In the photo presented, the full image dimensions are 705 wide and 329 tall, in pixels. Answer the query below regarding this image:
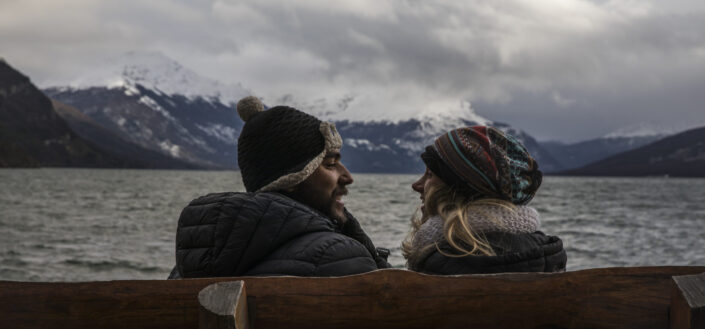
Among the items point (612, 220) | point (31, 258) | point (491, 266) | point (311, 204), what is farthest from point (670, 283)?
point (612, 220)

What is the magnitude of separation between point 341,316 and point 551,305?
0.84m

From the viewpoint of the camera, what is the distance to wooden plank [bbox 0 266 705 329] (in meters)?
2.18

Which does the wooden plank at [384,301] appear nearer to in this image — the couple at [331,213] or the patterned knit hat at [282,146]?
the couple at [331,213]

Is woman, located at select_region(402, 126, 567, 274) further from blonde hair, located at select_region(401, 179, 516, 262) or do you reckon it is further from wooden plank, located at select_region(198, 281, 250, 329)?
wooden plank, located at select_region(198, 281, 250, 329)

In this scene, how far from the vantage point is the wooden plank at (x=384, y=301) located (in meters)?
2.18

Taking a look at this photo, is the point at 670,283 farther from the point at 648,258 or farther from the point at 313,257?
the point at 648,258

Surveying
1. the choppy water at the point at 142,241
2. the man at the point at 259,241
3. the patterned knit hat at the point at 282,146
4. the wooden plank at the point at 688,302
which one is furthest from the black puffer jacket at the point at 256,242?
the choppy water at the point at 142,241

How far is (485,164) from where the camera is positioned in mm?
3402

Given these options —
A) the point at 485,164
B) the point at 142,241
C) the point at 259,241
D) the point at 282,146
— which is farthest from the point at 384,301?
the point at 142,241

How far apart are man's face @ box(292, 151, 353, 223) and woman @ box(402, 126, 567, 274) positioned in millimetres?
551

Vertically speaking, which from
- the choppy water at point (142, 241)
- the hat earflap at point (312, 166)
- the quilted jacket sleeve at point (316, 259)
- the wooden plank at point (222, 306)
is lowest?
the choppy water at point (142, 241)

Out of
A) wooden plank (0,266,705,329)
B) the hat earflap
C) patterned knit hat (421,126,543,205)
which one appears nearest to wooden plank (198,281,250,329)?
wooden plank (0,266,705,329)

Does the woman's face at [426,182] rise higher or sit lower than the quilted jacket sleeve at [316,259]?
higher

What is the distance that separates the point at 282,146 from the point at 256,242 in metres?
0.95
